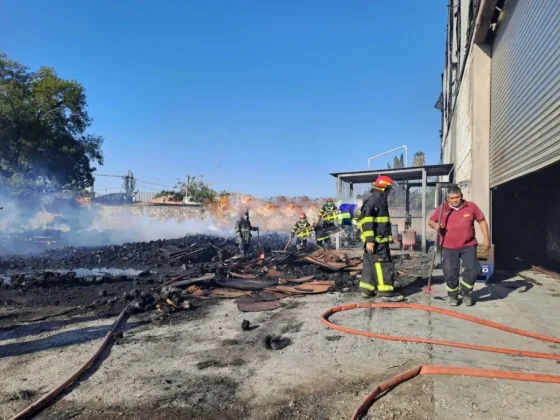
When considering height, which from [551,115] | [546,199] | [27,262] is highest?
[551,115]

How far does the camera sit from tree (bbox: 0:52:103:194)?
22562 millimetres

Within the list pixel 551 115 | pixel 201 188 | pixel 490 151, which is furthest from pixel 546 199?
pixel 201 188

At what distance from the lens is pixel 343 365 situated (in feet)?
12.9

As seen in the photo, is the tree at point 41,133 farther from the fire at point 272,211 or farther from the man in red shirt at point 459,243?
the man in red shirt at point 459,243

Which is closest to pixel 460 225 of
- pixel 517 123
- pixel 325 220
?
pixel 517 123

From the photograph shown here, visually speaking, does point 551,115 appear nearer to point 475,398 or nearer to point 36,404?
point 475,398

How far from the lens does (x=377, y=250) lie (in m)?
6.37

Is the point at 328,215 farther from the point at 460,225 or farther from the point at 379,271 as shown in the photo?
the point at 460,225

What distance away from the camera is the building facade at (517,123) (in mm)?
5672

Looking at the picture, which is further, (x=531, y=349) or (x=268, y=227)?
(x=268, y=227)

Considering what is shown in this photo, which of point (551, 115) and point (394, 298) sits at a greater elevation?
point (551, 115)

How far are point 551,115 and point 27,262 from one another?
16020 millimetres

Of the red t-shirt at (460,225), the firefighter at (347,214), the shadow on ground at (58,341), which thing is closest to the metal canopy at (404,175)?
the firefighter at (347,214)

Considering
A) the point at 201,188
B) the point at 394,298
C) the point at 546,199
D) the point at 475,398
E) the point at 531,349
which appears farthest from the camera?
the point at 201,188
